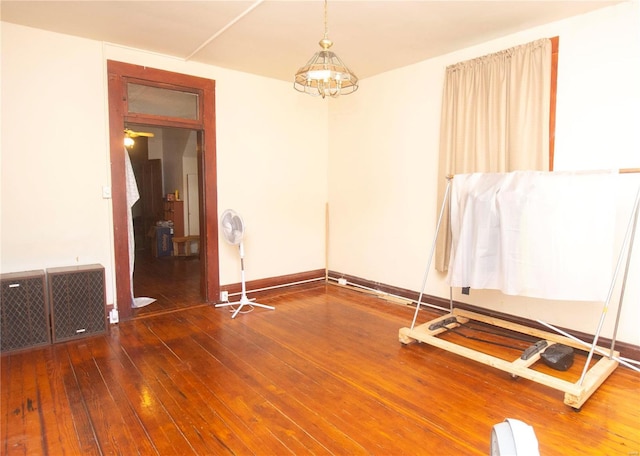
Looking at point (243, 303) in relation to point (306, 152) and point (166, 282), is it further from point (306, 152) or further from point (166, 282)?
point (306, 152)

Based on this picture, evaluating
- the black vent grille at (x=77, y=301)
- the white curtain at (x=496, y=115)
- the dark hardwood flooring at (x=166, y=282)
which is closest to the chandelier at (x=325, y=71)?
the white curtain at (x=496, y=115)

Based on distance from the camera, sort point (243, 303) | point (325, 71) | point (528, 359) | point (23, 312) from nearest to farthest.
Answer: point (325, 71), point (528, 359), point (23, 312), point (243, 303)

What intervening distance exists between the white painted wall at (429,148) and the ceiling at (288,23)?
277 millimetres

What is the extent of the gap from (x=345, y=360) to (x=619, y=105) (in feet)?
10.0

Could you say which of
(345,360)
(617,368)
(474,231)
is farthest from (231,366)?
(617,368)

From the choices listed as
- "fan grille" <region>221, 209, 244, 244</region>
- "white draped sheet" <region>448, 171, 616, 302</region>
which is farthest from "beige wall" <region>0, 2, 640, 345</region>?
"white draped sheet" <region>448, 171, 616, 302</region>

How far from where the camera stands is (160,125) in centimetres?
440

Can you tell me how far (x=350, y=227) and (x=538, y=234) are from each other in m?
3.05

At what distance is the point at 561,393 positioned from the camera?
2.69 metres

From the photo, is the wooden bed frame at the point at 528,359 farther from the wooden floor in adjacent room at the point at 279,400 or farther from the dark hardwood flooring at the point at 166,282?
the dark hardwood flooring at the point at 166,282

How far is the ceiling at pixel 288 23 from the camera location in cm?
316

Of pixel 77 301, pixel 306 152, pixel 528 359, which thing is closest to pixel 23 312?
pixel 77 301

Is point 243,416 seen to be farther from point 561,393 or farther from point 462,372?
point 561,393

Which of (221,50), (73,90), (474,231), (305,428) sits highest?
(221,50)
